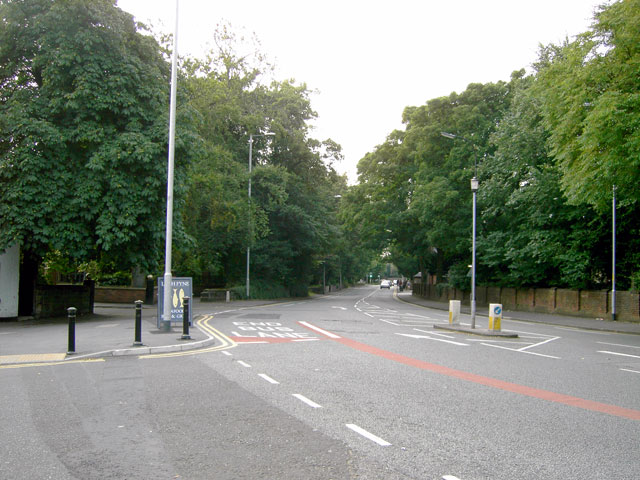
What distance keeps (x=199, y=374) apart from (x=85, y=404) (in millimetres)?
2490

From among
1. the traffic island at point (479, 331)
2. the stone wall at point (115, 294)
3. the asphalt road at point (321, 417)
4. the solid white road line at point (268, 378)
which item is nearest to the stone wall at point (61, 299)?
the stone wall at point (115, 294)

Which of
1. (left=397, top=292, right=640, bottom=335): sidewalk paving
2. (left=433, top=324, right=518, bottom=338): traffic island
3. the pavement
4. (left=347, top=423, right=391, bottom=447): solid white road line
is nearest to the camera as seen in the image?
(left=347, top=423, right=391, bottom=447): solid white road line

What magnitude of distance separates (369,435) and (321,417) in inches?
35.4

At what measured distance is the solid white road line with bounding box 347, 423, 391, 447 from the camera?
5566mm

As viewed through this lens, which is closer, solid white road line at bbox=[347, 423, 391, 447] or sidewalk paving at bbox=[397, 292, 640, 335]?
solid white road line at bbox=[347, 423, 391, 447]

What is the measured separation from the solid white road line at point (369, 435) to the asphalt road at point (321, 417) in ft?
0.05

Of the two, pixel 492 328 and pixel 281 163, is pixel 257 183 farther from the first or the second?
pixel 492 328

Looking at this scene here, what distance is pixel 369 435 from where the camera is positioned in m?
5.85

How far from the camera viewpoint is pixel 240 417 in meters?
6.55

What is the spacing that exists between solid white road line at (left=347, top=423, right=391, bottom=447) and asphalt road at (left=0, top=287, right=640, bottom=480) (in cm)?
1

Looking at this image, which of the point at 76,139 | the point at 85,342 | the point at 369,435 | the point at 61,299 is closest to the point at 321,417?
the point at 369,435

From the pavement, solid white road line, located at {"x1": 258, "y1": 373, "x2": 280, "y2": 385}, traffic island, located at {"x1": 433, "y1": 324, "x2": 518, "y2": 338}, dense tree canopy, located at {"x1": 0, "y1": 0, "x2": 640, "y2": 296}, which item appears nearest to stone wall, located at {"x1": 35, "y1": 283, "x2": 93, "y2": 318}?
the pavement

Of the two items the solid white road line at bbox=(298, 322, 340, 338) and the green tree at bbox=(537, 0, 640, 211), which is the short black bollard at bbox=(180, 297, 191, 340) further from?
the green tree at bbox=(537, 0, 640, 211)

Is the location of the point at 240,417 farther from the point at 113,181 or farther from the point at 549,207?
the point at 549,207
